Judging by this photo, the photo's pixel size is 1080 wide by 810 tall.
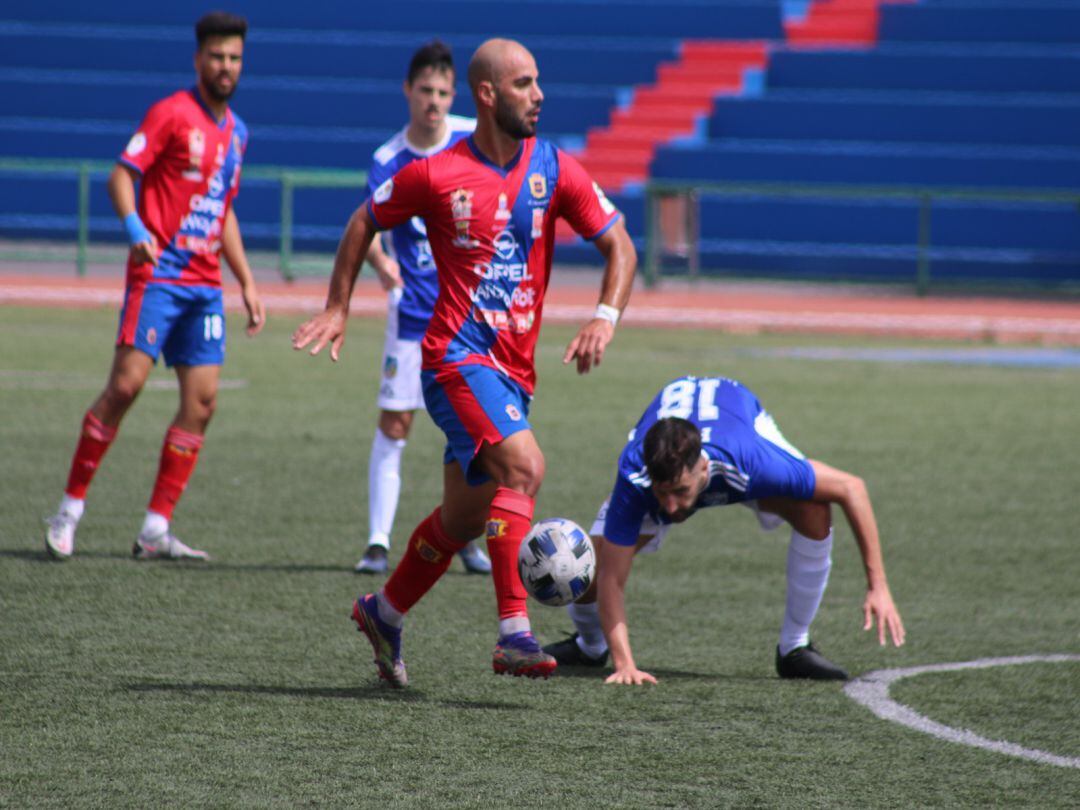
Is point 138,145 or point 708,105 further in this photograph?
point 708,105

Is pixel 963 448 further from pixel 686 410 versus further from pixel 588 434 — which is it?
pixel 686 410

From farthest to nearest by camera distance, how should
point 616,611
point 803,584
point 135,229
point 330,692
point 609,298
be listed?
point 135,229 < point 803,584 < point 609,298 < point 616,611 < point 330,692

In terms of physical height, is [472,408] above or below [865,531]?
above

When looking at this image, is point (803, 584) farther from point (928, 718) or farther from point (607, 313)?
point (607, 313)

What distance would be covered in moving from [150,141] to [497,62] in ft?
8.54

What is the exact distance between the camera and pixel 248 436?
454 inches

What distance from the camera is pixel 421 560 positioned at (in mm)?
5750

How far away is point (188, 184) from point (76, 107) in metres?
23.3

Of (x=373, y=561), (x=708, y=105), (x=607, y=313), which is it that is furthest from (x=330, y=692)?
(x=708, y=105)

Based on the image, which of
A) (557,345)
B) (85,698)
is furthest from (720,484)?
(557,345)

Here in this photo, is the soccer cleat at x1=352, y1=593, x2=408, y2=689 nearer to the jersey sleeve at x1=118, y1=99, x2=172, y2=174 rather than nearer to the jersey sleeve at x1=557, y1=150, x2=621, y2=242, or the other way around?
the jersey sleeve at x1=557, y1=150, x2=621, y2=242

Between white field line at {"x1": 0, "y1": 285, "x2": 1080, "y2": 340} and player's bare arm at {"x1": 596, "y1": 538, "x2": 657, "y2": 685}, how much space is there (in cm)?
1507

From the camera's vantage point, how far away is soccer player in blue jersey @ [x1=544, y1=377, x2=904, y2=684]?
18.0 feet

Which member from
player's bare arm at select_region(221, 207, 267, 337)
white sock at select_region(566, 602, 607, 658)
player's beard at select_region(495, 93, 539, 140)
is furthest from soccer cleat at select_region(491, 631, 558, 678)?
player's bare arm at select_region(221, 207, 267, 337)
